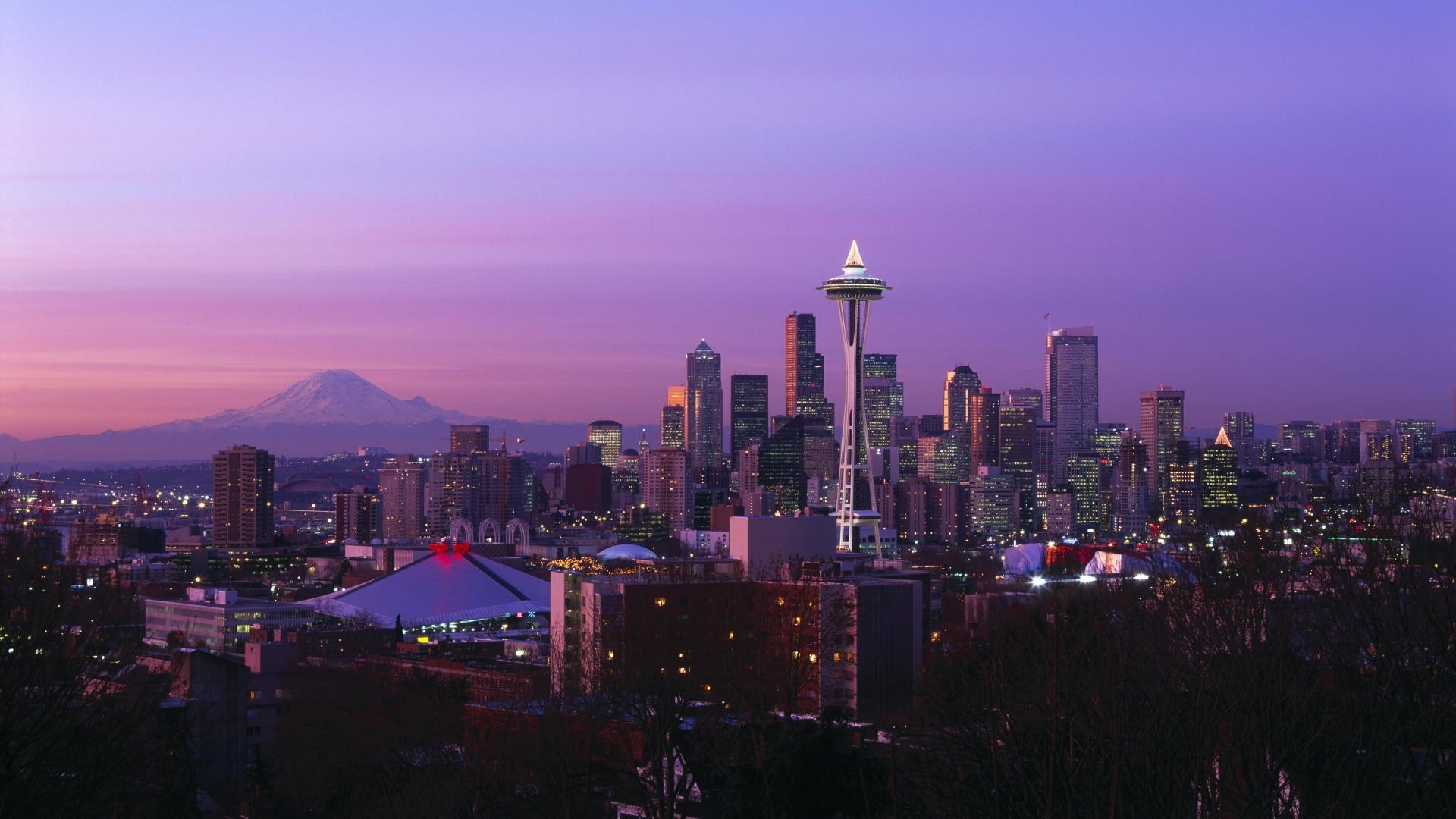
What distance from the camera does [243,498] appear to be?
13450 cm

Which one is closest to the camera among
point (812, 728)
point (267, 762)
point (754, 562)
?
point (812, 728)

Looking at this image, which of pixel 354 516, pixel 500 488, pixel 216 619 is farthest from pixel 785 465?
pixel 216 619

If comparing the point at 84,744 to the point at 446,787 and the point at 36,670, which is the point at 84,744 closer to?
the point at 36,670

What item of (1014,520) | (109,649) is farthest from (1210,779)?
(1014,520)

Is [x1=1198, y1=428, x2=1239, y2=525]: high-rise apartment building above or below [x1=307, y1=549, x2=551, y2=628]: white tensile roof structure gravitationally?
above

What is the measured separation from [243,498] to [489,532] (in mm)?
19850

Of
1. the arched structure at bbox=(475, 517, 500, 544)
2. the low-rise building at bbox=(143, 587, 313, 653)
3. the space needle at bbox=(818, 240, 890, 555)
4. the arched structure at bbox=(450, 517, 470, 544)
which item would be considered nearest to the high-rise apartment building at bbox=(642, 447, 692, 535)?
the arched structure at bbox=(475, 517, 500, 544)

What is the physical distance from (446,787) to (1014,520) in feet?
447

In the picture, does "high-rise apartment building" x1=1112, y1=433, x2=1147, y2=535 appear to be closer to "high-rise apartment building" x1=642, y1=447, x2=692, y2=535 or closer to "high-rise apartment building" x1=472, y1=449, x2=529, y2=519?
"high-rise apartment building" x1=642, y1=447, x2=692, y2=535

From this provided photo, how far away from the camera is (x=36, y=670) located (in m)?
12.6

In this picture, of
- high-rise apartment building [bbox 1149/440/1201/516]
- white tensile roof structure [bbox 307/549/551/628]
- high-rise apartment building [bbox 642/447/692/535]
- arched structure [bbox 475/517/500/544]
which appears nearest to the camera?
white tensile roof structure [bbox 307/549/551/628]

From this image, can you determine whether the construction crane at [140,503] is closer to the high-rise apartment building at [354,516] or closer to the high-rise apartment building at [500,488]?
the high-rise apartment building at [354,516]

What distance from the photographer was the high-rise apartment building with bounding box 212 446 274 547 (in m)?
134

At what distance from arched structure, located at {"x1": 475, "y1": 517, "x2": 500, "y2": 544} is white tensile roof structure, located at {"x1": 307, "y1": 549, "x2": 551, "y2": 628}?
118ft
